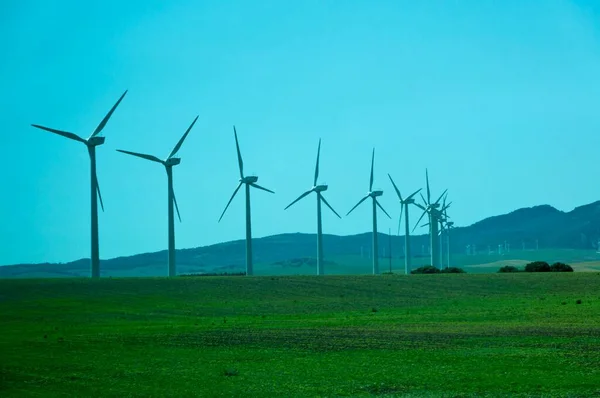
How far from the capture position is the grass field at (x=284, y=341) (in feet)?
107

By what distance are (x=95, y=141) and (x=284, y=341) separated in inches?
2369

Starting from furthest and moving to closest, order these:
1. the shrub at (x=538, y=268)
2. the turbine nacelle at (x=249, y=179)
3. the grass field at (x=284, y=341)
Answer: the shrub at (x=538, y=268)
the turbine nacelle at (x=249, y=179)
the grass field at (x=284, y=341)

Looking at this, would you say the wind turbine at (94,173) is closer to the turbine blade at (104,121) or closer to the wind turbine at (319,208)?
the turbine blade at (104,121)

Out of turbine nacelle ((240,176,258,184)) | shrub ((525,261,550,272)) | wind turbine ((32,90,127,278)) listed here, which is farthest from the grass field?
shrub ((525,261,550,272))

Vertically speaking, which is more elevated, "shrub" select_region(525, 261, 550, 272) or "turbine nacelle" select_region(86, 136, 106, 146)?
"turbine nacelle" select_region(86, 136, 106, 146)

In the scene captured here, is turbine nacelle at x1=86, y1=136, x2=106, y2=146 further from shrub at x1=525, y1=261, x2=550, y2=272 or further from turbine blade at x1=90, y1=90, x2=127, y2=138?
shrub at x1=525, y1=261, x2=550, y2=272

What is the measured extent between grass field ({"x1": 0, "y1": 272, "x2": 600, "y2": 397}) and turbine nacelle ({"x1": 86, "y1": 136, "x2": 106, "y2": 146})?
16598 millimetres

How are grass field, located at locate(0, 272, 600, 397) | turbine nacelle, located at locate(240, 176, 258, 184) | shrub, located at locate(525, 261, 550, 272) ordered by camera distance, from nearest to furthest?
grass field, located at locate(0, 272, 600, 397) < turbine nacelle, located at locate(240, 176, 258, 184) < shrub, located at locate(525, 261, 550, 272)

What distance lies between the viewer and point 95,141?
337ft

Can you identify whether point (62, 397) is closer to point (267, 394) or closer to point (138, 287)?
point (267, 394)

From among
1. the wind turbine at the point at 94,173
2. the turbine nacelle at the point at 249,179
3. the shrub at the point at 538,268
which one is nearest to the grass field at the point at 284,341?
the wind turbine at the point at 94,173

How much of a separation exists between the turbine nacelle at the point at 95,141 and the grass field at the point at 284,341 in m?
16.6

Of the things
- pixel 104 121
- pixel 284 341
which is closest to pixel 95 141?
pixel 104 121

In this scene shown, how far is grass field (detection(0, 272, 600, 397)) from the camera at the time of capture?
32531 millimetres
